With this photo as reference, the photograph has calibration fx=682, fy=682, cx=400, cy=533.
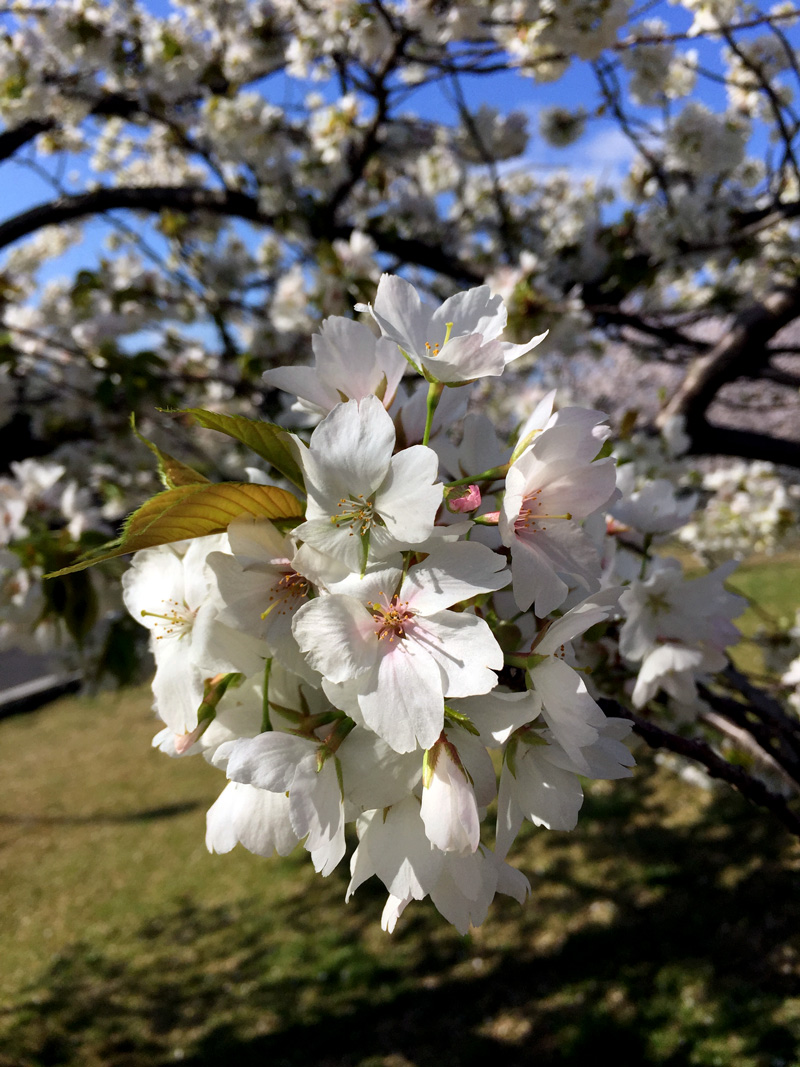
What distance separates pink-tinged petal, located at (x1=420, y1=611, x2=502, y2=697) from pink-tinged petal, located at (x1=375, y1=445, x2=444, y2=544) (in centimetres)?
8

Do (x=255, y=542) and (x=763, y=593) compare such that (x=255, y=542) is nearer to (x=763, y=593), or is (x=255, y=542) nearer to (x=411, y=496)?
(x=411, y=496)

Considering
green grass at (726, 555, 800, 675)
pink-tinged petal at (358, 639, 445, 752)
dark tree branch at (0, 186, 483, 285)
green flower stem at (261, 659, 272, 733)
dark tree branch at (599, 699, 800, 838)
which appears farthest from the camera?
green grass at (726, 555, 800, 675)

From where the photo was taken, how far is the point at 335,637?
0.60 m

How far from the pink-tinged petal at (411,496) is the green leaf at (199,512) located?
0.12 m

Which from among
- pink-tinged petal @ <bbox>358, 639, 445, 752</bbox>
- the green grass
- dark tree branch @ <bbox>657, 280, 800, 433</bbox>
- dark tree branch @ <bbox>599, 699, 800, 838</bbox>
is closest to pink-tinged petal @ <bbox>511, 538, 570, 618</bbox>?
pink-tinged petal @ <bbox>358, 639, 445, 752</bbox>

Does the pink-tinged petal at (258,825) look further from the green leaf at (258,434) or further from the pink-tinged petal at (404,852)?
the green leaf at (258,434)

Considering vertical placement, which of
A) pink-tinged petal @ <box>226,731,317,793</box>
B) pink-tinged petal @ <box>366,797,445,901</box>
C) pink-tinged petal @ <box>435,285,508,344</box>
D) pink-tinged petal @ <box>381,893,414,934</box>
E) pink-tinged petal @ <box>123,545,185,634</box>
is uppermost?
pink-tinged petal @ <box>435,285,508,344</box>

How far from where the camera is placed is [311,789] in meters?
0.64

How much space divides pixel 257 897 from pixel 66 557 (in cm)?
322

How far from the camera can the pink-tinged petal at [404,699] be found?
58 cm

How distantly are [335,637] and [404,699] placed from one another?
0.26ft

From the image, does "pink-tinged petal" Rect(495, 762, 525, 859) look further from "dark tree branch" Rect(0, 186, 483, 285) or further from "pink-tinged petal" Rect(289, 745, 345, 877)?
"dark tree branch" Rect(0, 186, 483, 285)

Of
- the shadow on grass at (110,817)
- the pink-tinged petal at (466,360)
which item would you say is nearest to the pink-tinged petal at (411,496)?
the pink-tinged petal at (466,360)

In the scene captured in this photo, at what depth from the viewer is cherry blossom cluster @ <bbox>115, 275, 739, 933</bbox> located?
0.60 meters
